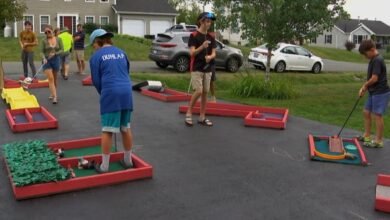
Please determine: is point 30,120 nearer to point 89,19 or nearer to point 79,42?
point 79,42

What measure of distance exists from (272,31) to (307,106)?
2.96 metres

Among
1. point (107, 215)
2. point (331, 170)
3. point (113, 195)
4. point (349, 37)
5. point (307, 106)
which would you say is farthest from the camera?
point (349, 37)

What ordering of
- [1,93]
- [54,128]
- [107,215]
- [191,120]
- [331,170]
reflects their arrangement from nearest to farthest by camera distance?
[107,215] → [331,170] → [54,128] → [191,120] → [1,93]

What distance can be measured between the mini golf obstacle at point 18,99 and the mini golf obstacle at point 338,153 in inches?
214

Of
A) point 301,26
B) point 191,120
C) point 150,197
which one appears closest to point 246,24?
point 301,26

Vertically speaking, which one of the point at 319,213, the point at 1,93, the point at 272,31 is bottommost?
the point at 319,213

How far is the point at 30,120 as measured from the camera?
8.24m

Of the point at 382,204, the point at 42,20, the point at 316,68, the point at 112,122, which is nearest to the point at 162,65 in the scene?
the point at 316,68

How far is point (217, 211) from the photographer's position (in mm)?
4617

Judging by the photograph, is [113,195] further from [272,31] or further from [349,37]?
[349,37]

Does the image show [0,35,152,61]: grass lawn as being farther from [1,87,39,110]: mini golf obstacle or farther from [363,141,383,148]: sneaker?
[363,141,383,148]: sneaker

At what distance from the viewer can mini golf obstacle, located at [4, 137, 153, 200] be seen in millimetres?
4820

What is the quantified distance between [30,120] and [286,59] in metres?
17.1

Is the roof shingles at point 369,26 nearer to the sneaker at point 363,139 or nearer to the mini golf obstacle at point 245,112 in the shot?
the mini golf obstacle at point 245,112
